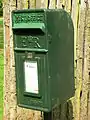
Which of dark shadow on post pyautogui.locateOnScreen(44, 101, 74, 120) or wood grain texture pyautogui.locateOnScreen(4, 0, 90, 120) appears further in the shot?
dark shadow on post pyautogui.locateOnScreen(44, 101, 74, 120)

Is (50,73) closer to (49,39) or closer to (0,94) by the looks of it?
(49,39)

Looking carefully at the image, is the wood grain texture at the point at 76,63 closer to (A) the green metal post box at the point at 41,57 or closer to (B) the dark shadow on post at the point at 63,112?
(B) the dark shadow on post at the point at 63,112

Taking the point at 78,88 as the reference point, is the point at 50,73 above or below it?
above

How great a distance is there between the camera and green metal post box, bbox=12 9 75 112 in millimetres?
3049

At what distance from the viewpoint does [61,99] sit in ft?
10.6

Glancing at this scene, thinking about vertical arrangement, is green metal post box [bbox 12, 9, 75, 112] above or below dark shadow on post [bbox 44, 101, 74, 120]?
above

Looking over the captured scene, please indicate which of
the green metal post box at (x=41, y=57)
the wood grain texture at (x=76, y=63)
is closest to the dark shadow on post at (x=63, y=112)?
the wood grain texture at (x=76, y=63)

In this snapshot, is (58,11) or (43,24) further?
(58,11)

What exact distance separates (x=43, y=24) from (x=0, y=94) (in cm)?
404

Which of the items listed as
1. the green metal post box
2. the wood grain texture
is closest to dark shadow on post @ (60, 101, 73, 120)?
the wood grain texture

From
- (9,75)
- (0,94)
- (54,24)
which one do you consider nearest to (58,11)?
(54,24)

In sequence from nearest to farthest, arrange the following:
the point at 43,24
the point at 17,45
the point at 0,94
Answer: the point at 43,24 < the point at 17,45 < the point at 0,94

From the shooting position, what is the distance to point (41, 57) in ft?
10.0

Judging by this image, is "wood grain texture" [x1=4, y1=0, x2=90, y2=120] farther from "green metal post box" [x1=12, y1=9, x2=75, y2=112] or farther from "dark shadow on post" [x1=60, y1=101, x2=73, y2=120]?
"green metal post box" [x1=12, y1=9, x2=75, y2=112]
